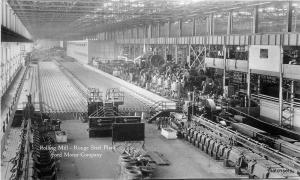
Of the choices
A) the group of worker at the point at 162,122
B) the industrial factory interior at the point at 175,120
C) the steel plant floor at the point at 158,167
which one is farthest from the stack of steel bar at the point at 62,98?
the group of worker at the point at 162,122

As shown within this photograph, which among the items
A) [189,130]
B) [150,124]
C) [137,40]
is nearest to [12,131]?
[150,124]

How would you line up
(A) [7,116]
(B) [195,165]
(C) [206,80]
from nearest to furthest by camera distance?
(B) [195,165] < (A) [7,116] < (C) [206,80]

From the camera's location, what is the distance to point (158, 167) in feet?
44.4

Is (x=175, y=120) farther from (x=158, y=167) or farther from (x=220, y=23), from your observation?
(x=220, y=23)

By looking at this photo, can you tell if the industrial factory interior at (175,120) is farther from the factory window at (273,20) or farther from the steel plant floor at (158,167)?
the factory window at (273,20)

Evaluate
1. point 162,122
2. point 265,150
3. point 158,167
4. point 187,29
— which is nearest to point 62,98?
point 162,122

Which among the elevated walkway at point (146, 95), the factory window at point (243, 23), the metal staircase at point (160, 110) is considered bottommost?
the metal staircase at point (160, 110)

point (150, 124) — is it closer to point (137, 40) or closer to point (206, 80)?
point (206, 80)

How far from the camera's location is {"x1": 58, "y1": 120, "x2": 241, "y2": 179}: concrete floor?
499 inches

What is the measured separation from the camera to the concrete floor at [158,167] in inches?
499

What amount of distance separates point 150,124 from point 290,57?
896cm

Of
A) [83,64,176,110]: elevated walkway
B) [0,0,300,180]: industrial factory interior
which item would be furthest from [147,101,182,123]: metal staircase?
[83,64,176,110]: elevated walkway

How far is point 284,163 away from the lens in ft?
42.8

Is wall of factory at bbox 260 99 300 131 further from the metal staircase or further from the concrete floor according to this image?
the concrete floor
